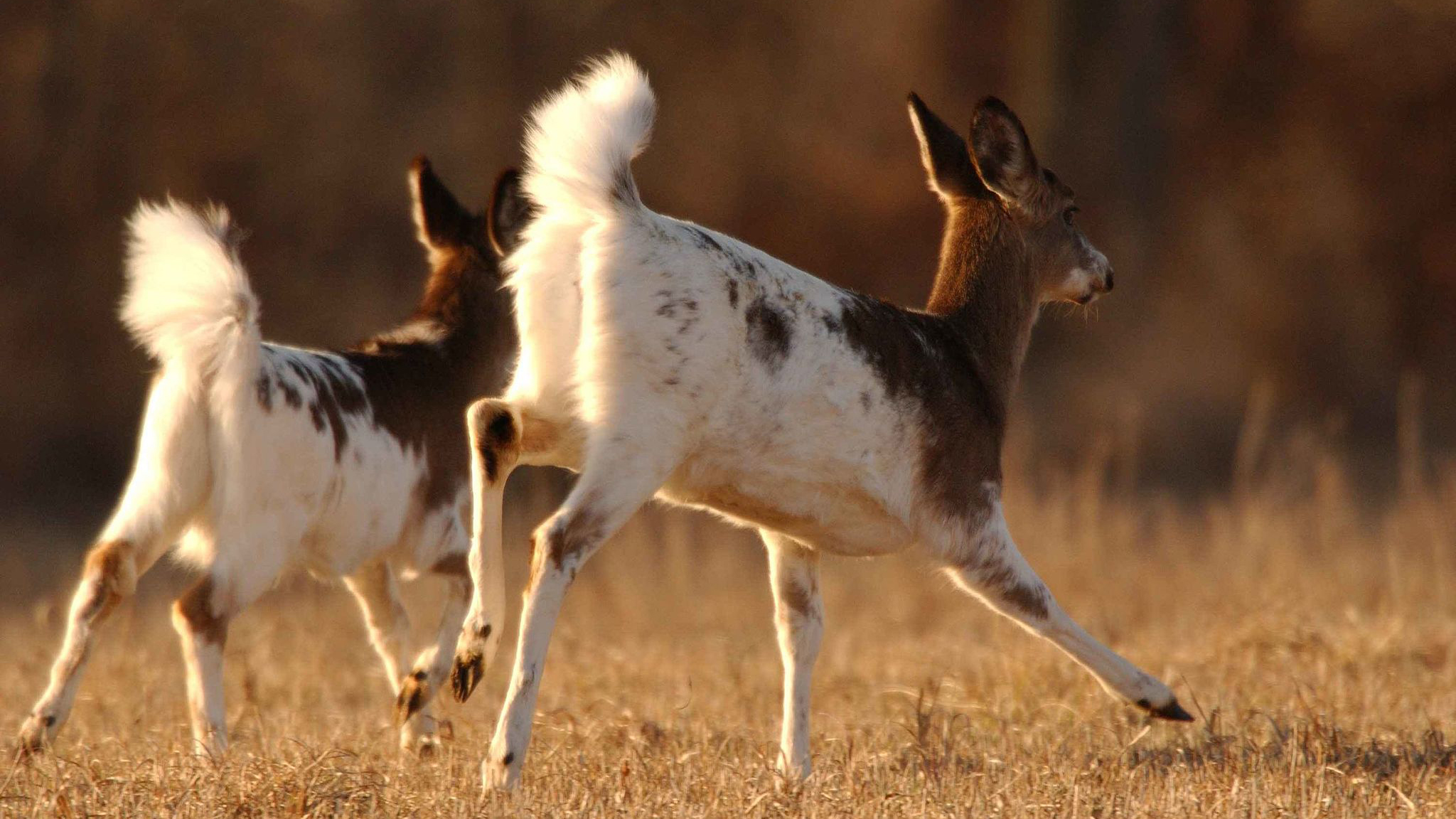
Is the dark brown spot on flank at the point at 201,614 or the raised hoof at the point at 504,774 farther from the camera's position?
the dark brown spot on flank at the point at 201,614

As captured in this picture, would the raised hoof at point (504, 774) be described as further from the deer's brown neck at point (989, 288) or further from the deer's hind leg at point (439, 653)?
the deer's brown neck at point (989, 288)

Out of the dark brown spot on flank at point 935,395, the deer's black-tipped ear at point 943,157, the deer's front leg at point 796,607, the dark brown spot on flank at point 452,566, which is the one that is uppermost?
the deer's black-tipped ear at point 943,157

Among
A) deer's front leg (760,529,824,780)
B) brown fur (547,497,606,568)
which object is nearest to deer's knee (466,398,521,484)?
brown fur (547,497,606,568)

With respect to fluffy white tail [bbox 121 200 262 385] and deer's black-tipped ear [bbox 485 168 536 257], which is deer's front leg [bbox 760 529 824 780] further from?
deer's black-tipped ear [bbox 485 168 536 257]

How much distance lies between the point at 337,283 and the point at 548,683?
11583 millimetres

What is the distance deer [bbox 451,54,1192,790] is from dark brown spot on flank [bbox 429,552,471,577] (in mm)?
1501

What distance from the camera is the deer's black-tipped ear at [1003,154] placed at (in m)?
5.71

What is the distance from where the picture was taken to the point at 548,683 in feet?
25.0

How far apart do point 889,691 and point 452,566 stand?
1.93 meters

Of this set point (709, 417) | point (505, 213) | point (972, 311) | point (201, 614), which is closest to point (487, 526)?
point (709, 417)

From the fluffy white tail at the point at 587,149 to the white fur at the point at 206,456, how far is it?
1.41 m

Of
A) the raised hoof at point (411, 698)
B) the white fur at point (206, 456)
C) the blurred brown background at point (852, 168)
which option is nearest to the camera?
the white fur at point (206, 456)

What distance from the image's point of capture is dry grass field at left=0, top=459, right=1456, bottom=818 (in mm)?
4621

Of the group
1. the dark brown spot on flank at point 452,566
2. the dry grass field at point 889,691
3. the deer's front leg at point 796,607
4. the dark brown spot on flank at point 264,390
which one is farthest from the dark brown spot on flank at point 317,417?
the deer's front leg at point 796,607
